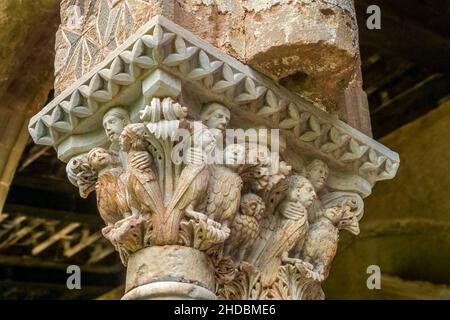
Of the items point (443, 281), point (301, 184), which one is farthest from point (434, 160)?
point (301, 184)

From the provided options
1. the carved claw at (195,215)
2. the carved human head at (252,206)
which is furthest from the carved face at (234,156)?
the carved claw at (195,215)

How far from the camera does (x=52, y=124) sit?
150 inches

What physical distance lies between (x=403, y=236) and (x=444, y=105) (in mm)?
A: 766

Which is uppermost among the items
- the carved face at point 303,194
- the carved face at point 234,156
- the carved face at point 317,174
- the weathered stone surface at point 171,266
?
the carved face at point 317,174

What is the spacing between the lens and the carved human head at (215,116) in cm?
370

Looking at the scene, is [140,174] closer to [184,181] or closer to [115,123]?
[184,181]

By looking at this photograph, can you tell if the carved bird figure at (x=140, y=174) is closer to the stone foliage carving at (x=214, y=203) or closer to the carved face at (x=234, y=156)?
the stone foliage carving at (x=214, y=203)

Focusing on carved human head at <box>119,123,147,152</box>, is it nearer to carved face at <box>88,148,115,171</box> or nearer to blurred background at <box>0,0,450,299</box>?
carved face at <box>88,148,115,171</box>

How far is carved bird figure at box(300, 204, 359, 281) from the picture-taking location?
151 inches

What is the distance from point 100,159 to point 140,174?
0.21 meters

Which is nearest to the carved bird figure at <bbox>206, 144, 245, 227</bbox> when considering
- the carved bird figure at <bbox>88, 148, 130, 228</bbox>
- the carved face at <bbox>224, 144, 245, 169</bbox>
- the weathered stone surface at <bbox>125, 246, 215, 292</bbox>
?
the carved face at <bbox>224, 144, 245, 169</bbox>

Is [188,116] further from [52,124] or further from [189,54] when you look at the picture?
[52,124]

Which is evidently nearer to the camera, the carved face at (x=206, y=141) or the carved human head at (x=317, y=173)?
the carved face at (x=206, y=141)

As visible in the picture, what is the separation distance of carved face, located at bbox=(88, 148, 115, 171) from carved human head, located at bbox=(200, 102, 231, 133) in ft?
0.96
